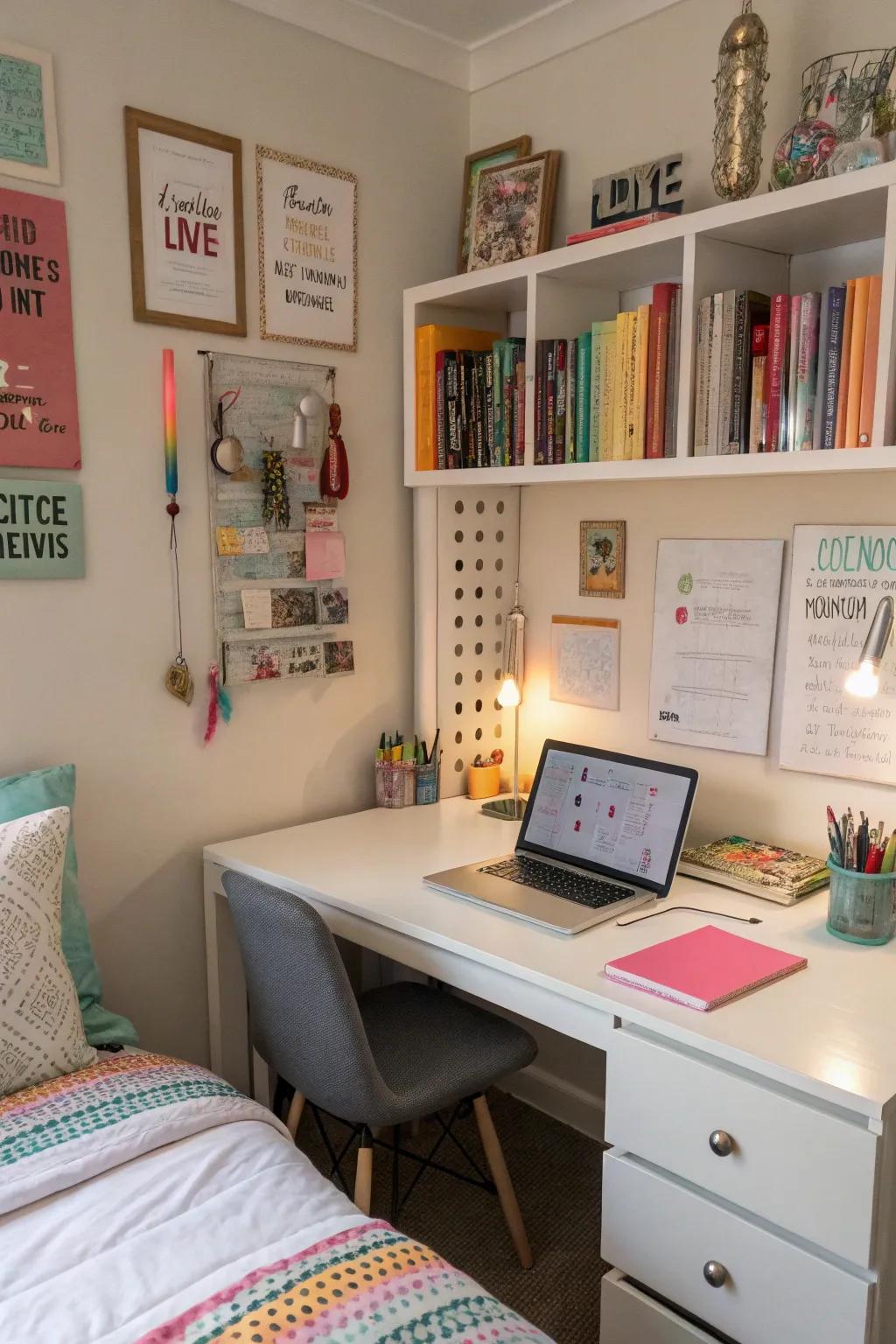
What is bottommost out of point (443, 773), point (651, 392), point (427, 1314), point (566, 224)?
point (427, 1314)

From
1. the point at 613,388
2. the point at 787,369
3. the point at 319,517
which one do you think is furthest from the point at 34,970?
the point at 787,369

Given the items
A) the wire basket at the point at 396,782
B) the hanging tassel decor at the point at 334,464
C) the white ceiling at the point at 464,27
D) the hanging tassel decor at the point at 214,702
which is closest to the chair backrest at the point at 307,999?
the hanging tassel decor at the point at 214,702

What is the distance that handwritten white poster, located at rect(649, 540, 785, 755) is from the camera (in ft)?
6.59

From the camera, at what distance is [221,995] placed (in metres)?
2.21

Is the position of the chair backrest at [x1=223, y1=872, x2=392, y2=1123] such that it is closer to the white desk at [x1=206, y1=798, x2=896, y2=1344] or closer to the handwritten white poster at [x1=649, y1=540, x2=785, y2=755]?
the white desk at [x1=206, y1=798, x2=896, y2=1344]

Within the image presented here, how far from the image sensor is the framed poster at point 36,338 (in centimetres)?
182

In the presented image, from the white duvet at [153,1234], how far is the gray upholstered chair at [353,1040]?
234mm

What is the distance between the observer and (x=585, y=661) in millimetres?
2371

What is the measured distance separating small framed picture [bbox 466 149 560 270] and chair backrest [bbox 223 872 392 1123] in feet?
4.60

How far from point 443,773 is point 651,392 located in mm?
1037

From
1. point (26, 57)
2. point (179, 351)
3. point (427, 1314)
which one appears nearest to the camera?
point (427, 1314)

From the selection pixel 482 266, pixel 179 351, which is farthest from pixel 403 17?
pixel 179 351

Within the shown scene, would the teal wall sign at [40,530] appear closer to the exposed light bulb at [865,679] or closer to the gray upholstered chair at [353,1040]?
the gray upholstered chair at [353,1040]

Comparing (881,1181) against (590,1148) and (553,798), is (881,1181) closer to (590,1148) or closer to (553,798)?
(553,798)
